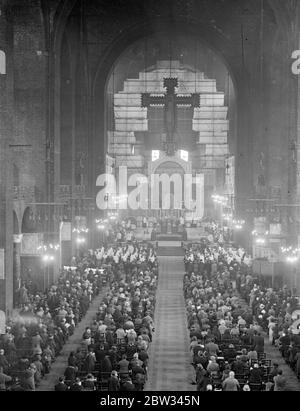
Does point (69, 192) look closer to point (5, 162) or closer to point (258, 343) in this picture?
point (5, 162)

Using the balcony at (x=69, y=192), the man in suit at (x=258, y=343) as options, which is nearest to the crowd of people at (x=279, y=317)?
the man in suit at (x=258, y=343)

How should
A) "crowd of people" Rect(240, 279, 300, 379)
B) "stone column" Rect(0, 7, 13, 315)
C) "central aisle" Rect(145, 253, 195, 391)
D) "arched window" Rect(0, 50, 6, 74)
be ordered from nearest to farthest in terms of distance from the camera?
"central aisle" Rect(145, 253, 195, 391)
"crowd of people" Rect(240, 279, 300, 379)
"arched window" Rect(0, 50, 6, 74)
"stone column" Rect(0, 7, 13, 315)

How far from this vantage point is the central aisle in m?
20.7

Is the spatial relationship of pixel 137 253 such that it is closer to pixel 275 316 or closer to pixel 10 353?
pixel 275 316

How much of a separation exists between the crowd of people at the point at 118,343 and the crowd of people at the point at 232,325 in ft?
5.00

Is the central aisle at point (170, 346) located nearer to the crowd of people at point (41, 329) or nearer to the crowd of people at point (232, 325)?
the crowd of people at point (232, 325)

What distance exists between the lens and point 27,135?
38.1 m

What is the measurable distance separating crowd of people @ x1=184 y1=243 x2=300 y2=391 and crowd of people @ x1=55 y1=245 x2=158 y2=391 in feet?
5.00

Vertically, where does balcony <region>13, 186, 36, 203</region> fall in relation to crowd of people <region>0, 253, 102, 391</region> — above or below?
above

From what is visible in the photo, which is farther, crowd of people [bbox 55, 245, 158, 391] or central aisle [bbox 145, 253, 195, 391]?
central aisle [bbox 145, 253, 195, 391]

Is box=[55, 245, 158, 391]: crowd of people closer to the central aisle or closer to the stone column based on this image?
the central aisle

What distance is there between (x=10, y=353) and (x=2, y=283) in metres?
7.26

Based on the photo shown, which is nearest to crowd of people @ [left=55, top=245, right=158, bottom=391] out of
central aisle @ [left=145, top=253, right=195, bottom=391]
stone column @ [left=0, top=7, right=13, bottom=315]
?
central aisle @ [left=145, top=253, right=195, bottom=391]

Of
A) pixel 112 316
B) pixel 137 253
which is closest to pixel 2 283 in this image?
pixel 112 316
